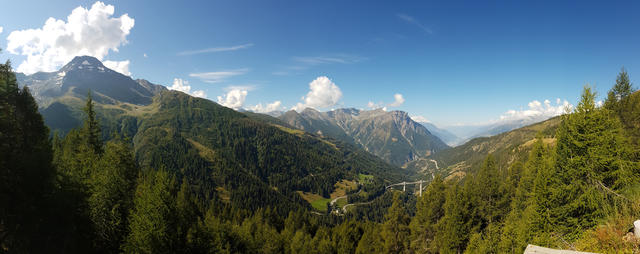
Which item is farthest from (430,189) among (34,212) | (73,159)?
(73,159)

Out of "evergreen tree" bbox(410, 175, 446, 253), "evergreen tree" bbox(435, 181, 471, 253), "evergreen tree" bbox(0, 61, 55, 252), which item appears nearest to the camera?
"evergreen tree" bbox(0, 61, 55, 252)

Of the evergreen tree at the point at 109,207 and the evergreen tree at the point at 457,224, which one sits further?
the evergreen tree at the point at 457,224

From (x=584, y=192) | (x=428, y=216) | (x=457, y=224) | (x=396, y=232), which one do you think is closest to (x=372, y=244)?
(x=396, y=232)

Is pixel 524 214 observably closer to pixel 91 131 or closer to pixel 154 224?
pixel 154 224

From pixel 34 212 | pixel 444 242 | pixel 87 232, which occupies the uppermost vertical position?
pixel 34 212

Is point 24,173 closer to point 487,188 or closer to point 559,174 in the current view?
point 559,174

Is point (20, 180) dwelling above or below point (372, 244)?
above

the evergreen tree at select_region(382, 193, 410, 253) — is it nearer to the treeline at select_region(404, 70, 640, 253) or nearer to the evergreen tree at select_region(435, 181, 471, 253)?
the evergreen tree at select_region(435, 181, 471, 253)

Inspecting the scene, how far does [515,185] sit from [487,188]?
17.9ft

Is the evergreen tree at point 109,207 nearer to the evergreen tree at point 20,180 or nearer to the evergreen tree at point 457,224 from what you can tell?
the evergreen tree at point 20,180

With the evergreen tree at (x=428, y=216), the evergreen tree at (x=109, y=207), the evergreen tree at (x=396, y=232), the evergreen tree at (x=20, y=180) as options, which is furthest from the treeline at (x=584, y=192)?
the evergreen tree at (x=109, y=207)

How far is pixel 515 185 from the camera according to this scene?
37.4 m

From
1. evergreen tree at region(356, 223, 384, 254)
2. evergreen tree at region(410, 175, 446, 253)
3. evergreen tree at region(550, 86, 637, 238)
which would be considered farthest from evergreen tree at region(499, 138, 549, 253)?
evergreen tree at region(356, 223, 384, 254)

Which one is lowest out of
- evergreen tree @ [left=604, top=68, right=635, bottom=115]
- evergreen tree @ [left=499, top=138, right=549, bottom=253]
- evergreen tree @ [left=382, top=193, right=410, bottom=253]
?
evergreen tree @ [left=382, top=193, right=410, bottom=253]
